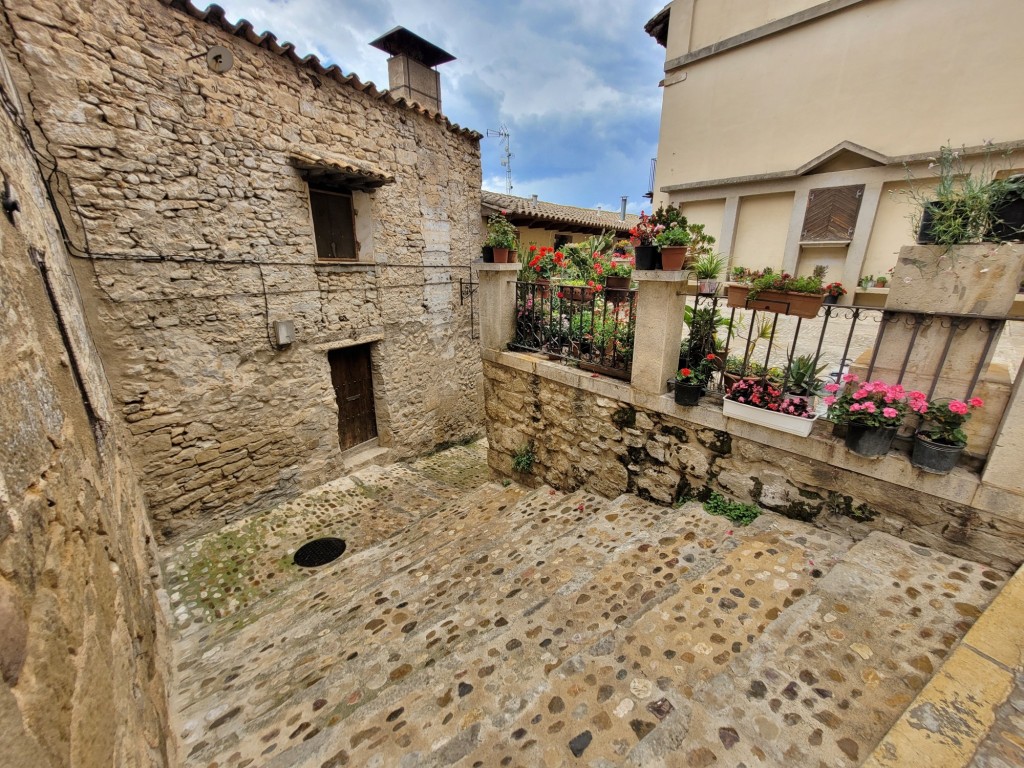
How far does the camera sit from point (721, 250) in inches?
382

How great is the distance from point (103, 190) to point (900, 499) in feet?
24.6

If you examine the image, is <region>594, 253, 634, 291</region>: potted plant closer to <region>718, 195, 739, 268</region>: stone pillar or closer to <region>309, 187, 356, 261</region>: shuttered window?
<region>309, 187, 356, 261</region>: shuttered window

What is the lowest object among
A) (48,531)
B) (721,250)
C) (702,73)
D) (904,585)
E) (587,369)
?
(904,585)

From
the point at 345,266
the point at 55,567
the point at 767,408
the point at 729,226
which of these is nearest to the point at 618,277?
the point at 767,408

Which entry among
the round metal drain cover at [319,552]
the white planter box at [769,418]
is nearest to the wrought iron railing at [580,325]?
the white planter box at [769,418]

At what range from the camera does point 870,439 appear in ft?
8.52

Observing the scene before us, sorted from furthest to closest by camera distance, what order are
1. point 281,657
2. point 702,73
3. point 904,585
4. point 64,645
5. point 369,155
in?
point 702,73 → point 369,155 → point 281,657 → point 904,585 → point 64,645

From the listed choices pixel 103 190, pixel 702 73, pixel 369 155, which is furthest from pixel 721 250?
pixel 103 190

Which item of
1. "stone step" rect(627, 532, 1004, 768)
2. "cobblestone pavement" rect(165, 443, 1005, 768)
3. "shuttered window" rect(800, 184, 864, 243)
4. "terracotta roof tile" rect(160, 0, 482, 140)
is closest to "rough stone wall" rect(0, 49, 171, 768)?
"cobblestone pavement" rect(165, 443, 1005, 768)

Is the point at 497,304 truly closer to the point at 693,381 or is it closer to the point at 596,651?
the point at 693,381

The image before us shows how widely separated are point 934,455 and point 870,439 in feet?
0.98

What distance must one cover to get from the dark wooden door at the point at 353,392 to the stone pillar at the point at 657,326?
517 centimetres

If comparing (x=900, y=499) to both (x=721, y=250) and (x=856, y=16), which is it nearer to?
(x=721, y=250)

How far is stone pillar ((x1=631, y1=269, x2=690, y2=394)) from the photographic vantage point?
3.42 metres
